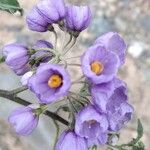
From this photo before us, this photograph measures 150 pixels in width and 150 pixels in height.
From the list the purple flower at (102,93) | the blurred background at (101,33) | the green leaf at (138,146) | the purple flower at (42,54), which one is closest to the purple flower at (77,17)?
the purple flower at (42,54)

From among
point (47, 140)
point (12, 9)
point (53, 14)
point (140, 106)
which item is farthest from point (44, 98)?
point (140, 106)

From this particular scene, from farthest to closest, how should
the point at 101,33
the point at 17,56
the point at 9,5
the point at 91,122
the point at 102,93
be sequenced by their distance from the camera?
1. the point at 101,33
2. the point at 9,5
3. the point at 17,56
4. the point at 91,122
5. the point at 102,93

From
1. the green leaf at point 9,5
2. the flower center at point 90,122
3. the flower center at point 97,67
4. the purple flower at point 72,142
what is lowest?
the purple flower at point 72,142

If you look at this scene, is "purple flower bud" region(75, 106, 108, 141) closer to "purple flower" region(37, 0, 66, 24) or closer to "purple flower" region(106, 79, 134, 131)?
"purple flower" region(106, 79, 134, 131)

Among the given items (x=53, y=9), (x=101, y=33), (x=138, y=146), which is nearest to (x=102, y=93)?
(x=53, y=9)

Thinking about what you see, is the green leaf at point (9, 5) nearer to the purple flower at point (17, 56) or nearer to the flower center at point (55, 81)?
the purple flower at point (17, 56)

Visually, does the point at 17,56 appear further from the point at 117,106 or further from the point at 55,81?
the point at 117,106

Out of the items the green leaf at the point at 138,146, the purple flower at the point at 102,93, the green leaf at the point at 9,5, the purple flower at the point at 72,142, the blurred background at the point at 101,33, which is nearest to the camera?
the purple flower at the point at 102,93
